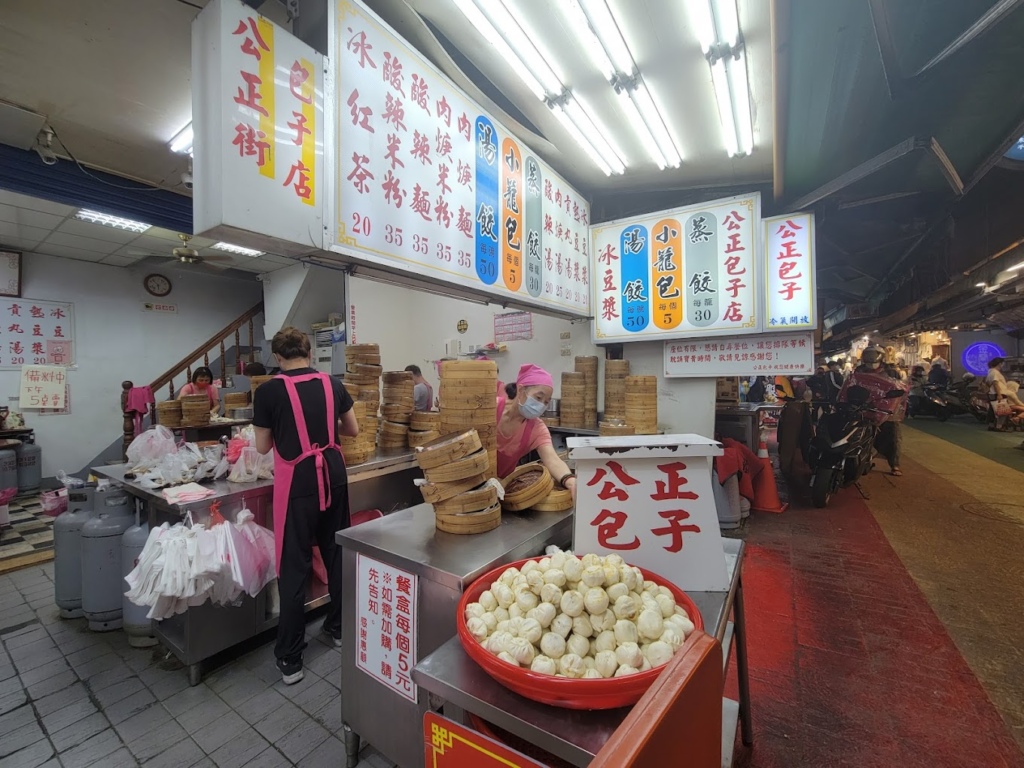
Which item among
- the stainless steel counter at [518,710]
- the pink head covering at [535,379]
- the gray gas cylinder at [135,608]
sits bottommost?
the gray gas cylinder at [135,608]

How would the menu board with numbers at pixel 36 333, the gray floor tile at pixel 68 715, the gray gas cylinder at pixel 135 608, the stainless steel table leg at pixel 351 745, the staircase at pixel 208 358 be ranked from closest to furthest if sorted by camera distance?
the stainless steel table leg at pixel 351 745
the gray floor tile at pixel 68 715
the gray gas cylinder at pixel 135 608
the menu board with numbers at pixel 36 333
the staircase at pixel 208 358

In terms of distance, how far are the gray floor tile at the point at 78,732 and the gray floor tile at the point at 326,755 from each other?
1.20 metres

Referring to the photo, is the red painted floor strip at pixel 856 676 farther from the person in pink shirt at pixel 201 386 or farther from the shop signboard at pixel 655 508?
the person in pink shirt at pixel 201 386

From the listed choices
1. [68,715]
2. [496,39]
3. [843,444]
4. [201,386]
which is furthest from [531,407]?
[201,386]

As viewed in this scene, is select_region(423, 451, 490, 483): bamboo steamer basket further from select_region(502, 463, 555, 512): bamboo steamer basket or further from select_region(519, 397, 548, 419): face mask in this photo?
select_region(519, 397, 548, 419): face mask

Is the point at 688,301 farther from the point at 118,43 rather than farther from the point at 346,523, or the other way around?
the point at 118,43

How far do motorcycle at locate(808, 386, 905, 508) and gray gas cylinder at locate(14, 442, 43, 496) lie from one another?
40.4ft

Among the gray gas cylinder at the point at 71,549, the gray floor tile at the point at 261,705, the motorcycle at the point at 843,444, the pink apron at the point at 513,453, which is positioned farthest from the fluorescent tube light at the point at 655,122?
the gray gas cylinder at the point at 71,549

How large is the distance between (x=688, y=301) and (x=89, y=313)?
10.6 m

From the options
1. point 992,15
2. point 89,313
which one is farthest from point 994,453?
point 89,313

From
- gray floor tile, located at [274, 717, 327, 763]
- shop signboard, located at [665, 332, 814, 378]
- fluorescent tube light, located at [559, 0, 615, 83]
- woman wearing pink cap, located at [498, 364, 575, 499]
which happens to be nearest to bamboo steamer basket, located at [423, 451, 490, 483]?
woman wearing pink cap, located at [498, 364, 575, 499]

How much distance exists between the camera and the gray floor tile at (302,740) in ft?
7.17

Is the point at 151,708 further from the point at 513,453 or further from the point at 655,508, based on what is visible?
the point at 655,508

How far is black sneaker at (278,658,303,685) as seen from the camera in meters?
2.67
